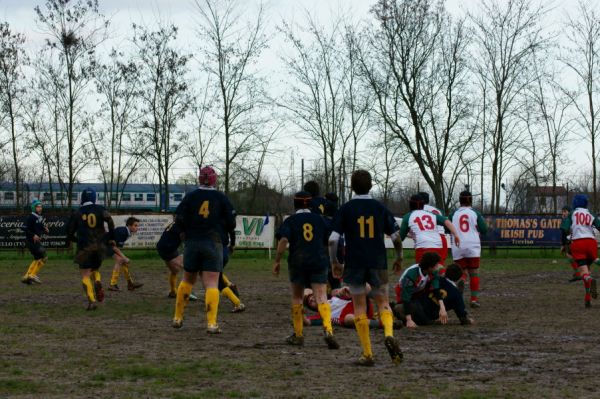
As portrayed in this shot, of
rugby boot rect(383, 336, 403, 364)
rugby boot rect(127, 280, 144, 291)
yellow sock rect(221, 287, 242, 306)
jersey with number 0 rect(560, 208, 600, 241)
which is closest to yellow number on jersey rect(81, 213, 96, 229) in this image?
yellow sock rect(221, 287, 242, 306)

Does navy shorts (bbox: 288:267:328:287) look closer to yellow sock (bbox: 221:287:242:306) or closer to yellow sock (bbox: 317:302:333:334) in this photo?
yellow sock (bbox: 317:302:333:334)

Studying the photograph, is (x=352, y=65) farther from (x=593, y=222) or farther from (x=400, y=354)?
(x=400, y=354)

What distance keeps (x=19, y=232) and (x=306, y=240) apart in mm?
26301

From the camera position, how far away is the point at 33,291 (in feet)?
62.4

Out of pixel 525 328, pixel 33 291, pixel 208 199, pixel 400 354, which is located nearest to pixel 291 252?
pixel 208 199

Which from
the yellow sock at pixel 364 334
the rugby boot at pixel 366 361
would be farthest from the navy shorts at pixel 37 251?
the rugby boot at pixel 366 361

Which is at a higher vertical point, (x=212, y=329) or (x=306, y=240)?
(x=306, y=240)

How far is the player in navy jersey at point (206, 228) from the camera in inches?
452

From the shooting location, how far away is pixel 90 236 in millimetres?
14805

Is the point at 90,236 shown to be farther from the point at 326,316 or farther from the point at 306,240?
the point at 326,316

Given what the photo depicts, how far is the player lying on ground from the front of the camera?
12125 mm

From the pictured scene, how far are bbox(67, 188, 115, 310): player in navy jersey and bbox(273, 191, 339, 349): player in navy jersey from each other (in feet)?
16.3

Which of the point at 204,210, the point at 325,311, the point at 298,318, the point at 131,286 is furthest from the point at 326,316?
the point at 131,286

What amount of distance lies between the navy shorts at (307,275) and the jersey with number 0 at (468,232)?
5.17 m
